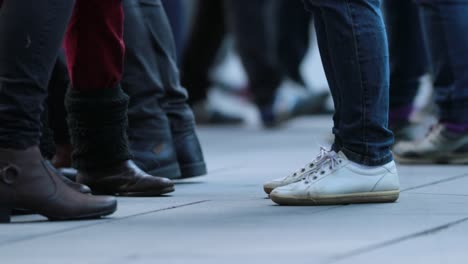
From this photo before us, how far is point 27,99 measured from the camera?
262 cm

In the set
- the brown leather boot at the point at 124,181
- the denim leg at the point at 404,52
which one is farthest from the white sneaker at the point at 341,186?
the denim leg at the point at 404,52

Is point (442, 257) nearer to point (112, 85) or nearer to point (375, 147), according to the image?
point (375, 147)

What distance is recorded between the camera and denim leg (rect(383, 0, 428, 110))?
4930mm

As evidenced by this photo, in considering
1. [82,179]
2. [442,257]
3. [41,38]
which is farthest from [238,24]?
[442,257]

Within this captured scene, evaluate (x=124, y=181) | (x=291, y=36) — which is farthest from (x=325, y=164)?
(x=291, y=36)

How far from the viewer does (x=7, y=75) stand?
2615 mm

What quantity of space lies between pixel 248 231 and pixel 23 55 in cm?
60

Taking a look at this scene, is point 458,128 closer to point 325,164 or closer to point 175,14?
point 175,14

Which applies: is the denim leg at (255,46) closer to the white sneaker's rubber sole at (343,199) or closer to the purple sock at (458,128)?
the purple sock at (458,128)

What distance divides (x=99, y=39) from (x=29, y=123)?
20.2 inches

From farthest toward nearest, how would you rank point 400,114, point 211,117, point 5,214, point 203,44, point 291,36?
point 203,44
point 211,117
point 291,36
point 400,114
point 5,214

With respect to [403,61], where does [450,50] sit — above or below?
above

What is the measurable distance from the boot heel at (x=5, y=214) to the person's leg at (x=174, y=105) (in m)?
1.05

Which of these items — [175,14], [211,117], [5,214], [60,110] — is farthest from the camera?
[211,117]
